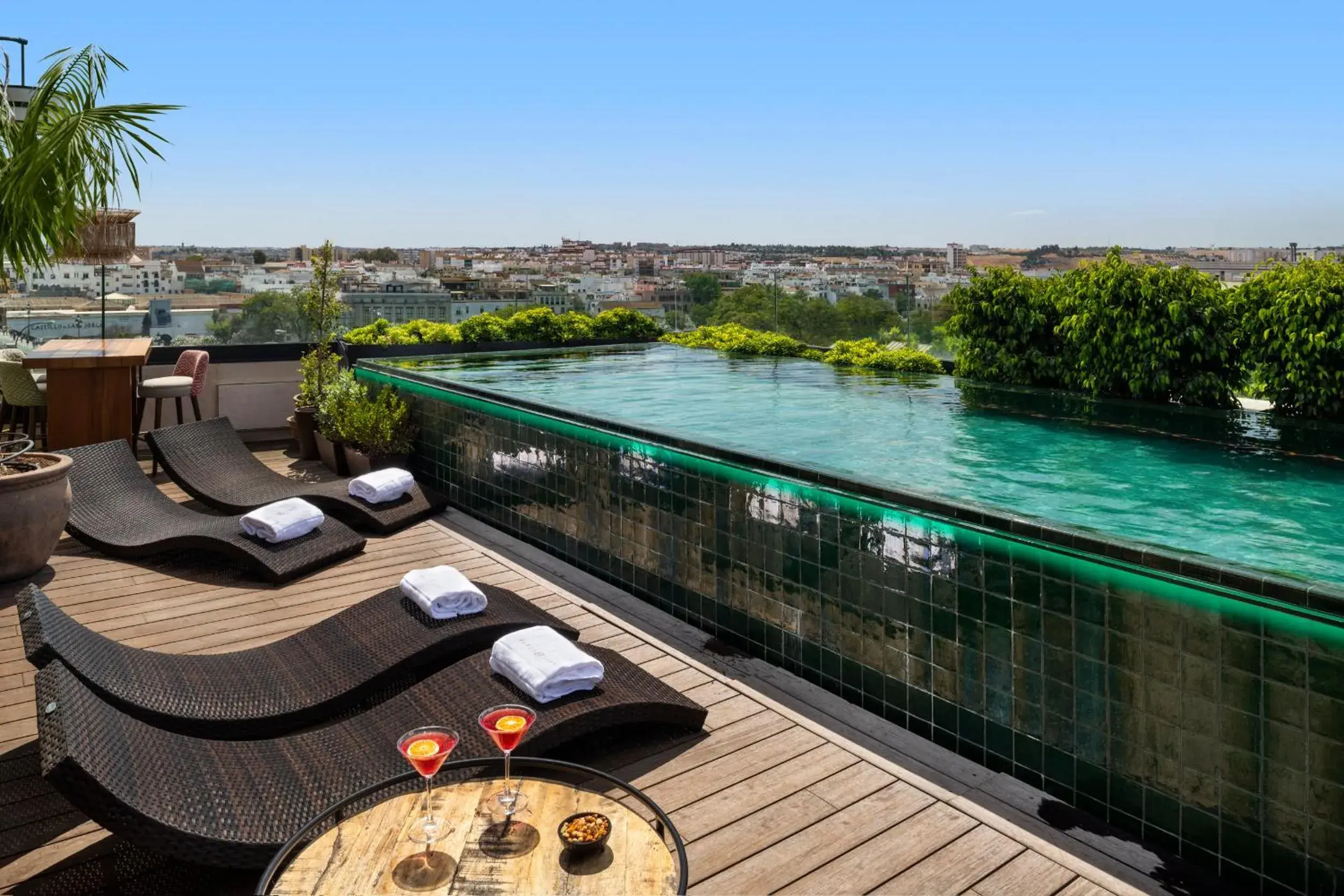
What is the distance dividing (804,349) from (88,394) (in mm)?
7718

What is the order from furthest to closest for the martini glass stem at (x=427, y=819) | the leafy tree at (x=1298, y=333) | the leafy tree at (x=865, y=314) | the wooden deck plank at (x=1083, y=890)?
the leafy tree at (x=865, y=314) < the leafy tree at (x=1298, y=333) < the wooden deck plank at (x=1083, y=890) < the martini glass stem at (x=427, y=819)

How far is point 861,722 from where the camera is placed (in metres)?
3.26

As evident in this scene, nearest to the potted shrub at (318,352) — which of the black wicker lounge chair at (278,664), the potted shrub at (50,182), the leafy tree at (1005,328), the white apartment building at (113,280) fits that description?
the white apartment building at (113,280)

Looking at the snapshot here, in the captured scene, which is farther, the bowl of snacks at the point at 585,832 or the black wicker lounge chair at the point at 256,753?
the black wicker lounge chair at the point at 256,753

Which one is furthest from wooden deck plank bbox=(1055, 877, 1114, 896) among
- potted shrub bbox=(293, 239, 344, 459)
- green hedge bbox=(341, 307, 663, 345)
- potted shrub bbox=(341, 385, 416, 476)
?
green hedge bbox=(341, 307, 663, 345)

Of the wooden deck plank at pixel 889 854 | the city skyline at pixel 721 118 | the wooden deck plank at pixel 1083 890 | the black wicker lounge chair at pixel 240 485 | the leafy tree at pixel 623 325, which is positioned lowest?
the wooden deck plank at pixel 1083 890

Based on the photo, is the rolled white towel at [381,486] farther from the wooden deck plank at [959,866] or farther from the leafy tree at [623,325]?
the leafy tree at [623,325]

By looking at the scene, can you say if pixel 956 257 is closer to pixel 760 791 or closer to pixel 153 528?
pixel 153 528

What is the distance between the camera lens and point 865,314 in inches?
431

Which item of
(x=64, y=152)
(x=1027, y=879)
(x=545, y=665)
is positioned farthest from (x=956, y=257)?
(x=1027, y=879)

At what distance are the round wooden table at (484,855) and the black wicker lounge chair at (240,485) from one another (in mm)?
3979

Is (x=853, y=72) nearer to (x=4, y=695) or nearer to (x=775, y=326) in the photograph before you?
(x=775, y=326)

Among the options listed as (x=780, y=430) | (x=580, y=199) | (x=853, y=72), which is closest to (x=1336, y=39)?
(x=853, y=72)

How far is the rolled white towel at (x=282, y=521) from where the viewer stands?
4.92 meters
